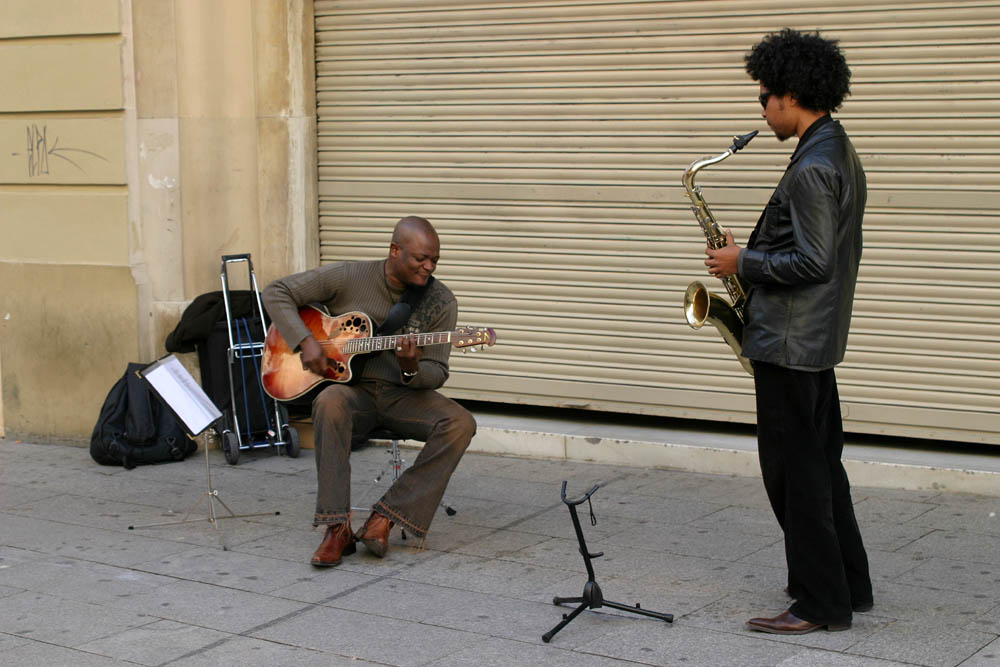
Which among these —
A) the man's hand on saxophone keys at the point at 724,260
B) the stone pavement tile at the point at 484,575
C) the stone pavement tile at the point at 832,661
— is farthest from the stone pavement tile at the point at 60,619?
the man's hand on saxophone keys at the point at 724,260

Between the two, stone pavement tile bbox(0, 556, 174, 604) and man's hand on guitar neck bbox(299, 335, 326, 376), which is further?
man's hand on guitar neck bbox(299, 335, 326, 376)

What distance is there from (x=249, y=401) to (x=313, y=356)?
2.24 meters

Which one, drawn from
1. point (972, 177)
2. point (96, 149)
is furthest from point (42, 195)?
point (972, 177)

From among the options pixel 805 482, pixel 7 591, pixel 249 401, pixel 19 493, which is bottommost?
pixel 19 493

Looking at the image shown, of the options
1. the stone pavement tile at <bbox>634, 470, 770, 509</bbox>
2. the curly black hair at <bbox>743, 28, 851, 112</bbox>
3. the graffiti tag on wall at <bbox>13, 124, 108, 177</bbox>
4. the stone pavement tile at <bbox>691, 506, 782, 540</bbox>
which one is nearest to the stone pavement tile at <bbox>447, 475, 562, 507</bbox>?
the stone pavement tile at <bbox>634, 470, 770, 509</bbox>

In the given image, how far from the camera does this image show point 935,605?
189 inches

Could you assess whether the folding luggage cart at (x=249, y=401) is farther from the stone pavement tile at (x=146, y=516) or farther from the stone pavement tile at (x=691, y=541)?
the stone pavement tile at (x=691, y=541)

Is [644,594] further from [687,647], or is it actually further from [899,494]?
[899,494]

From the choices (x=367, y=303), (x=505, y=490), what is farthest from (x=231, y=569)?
(x=505, y=490)

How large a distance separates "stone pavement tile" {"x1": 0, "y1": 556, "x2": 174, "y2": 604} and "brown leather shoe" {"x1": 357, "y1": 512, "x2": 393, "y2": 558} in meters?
0.84

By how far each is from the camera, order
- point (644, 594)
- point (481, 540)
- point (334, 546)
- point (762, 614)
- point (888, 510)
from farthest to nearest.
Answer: point (888, 510) → point (481, 540) → point (334, 546) → point (644, 594) → point (762, 614)

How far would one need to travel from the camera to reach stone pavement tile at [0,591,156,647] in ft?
15.5

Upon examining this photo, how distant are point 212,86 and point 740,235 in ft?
11.1

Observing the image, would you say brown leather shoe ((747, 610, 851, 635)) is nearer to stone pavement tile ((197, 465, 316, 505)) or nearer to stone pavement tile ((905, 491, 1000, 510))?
stone pavement tile ((905, 491, 1000, 510))
